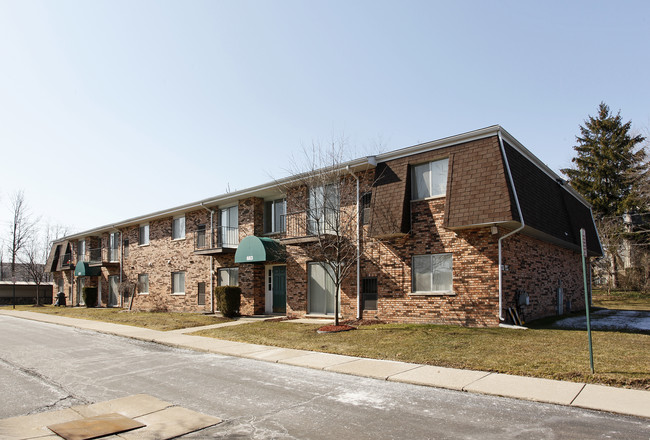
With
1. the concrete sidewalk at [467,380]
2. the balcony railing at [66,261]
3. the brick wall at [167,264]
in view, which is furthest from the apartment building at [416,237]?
the balcony railing at [66,261]

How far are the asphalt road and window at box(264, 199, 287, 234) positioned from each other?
10.3 m

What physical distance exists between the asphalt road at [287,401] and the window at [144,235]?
62.1 feet

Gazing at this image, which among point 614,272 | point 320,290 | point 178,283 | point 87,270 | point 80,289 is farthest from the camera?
point 80,289

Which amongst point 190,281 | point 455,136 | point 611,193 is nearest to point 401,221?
point 455,136

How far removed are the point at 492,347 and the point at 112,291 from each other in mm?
30293

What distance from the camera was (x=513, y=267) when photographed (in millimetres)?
14344

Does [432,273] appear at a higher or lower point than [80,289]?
higher

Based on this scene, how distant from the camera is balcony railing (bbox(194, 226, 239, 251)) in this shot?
22766 millimetres

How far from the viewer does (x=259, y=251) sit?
19172mm

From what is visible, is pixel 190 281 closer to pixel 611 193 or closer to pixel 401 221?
pixel 401 221

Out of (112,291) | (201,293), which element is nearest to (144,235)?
(112,291)

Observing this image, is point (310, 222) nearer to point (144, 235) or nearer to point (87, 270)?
point (144, 235)

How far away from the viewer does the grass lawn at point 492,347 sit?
8203mm

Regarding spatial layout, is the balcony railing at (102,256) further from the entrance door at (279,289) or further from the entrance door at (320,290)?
the entrance door at (320,290)
